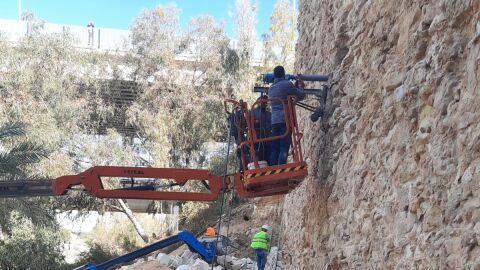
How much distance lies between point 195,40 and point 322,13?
63.6 ft

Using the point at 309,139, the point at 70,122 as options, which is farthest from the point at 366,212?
the point at 70,122

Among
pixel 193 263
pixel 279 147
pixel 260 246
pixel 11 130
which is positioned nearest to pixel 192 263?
pixel 193 263

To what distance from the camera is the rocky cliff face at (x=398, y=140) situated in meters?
4.02

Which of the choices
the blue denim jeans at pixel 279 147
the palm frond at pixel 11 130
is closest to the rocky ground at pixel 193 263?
the palm frond at pixel 11 130

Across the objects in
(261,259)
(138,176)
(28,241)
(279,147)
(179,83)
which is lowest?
(28,241)

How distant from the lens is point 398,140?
5238 millimetres

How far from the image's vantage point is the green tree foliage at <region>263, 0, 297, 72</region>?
27.1 metres

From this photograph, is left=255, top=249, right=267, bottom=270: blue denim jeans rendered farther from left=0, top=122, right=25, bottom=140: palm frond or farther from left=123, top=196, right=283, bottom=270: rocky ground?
left=0, top=122, right=25, bottom=140: palm frond

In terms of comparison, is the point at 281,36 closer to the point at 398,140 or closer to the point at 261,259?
the point at 261,259

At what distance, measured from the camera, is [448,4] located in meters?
4.34

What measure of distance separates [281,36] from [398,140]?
22.6m

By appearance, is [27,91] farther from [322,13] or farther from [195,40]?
[322,13]

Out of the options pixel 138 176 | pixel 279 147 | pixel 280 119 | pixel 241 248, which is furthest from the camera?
pixel 241 248

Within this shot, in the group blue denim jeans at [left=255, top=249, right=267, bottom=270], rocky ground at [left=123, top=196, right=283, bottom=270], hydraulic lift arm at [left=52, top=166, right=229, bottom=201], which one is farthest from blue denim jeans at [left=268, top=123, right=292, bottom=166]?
blue denim jeans at [left=255, top=249, right=267, bottom=270]
